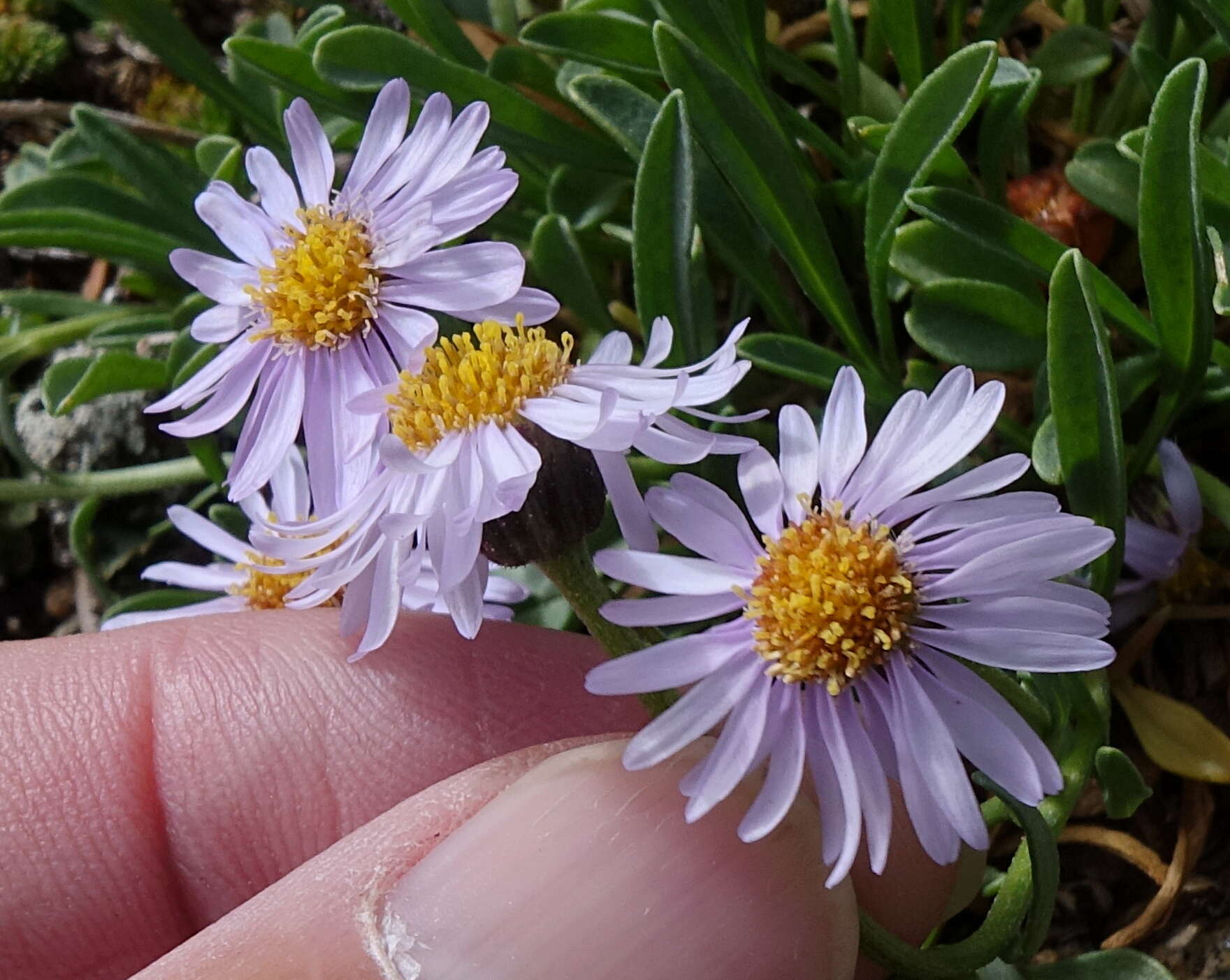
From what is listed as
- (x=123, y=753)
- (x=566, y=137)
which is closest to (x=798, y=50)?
(x=566, y=137)

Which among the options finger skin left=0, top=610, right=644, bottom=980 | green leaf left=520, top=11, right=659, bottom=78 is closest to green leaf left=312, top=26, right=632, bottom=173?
green leaf left=520, top=11, right=659, bottom=78

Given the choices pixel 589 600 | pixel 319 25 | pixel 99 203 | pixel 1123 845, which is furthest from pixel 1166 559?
pixel 99 203

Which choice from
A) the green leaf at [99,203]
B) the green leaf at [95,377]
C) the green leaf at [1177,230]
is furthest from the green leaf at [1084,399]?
the green leaf at [99,203]

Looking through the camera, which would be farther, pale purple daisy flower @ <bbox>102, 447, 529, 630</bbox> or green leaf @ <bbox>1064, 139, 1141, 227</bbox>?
pale purple daisy flower @ <bbox>102, 447, 529, 630</bbox>

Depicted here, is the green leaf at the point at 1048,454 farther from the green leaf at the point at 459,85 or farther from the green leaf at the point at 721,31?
the green leaf at the point at 459,85

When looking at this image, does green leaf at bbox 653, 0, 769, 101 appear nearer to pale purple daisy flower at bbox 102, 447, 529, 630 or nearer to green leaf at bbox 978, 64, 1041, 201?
green leaf at bbox 978, 64, 1041, 201

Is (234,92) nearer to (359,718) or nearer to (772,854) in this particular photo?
(359,718)

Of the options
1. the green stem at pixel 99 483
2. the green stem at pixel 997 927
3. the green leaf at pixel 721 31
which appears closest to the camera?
the green stem at pixel 997 927
